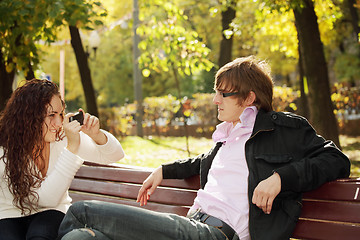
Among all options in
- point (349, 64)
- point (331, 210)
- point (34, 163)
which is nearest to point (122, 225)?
point (34, 163)

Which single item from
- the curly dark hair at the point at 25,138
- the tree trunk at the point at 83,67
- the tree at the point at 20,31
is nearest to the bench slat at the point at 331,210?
the curly dark hair at the point at 25,138

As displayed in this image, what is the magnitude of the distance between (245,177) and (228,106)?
0.45 metres

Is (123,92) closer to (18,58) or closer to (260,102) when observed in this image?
(18,58)

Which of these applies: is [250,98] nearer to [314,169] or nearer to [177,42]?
[314,169]

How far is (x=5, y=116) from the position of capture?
340 cm

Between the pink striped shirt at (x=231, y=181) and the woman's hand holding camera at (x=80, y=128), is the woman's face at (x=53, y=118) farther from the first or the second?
the pink striped shirt at (x=231, y=181)

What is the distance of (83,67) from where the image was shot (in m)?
10.6

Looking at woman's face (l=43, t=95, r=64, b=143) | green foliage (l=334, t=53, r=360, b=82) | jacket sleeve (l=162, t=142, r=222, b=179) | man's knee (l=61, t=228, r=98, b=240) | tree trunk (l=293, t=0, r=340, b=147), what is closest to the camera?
man's knee (l=61, t=228, r=98, b=240)

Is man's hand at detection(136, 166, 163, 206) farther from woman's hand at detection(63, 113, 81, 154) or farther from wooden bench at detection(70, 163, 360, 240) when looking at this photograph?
woman's hand at detection(63, 113, 81, 154)

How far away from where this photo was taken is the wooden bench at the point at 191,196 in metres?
2.87

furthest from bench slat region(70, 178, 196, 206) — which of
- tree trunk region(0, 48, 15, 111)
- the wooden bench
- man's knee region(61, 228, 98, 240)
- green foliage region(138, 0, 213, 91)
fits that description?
green foliage region(138, 0, 213, 91)

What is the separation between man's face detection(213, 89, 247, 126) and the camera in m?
3.17

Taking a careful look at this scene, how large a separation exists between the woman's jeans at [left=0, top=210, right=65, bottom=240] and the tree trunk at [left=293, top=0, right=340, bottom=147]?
19.3 ft

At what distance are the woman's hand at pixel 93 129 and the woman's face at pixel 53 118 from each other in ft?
0.59
